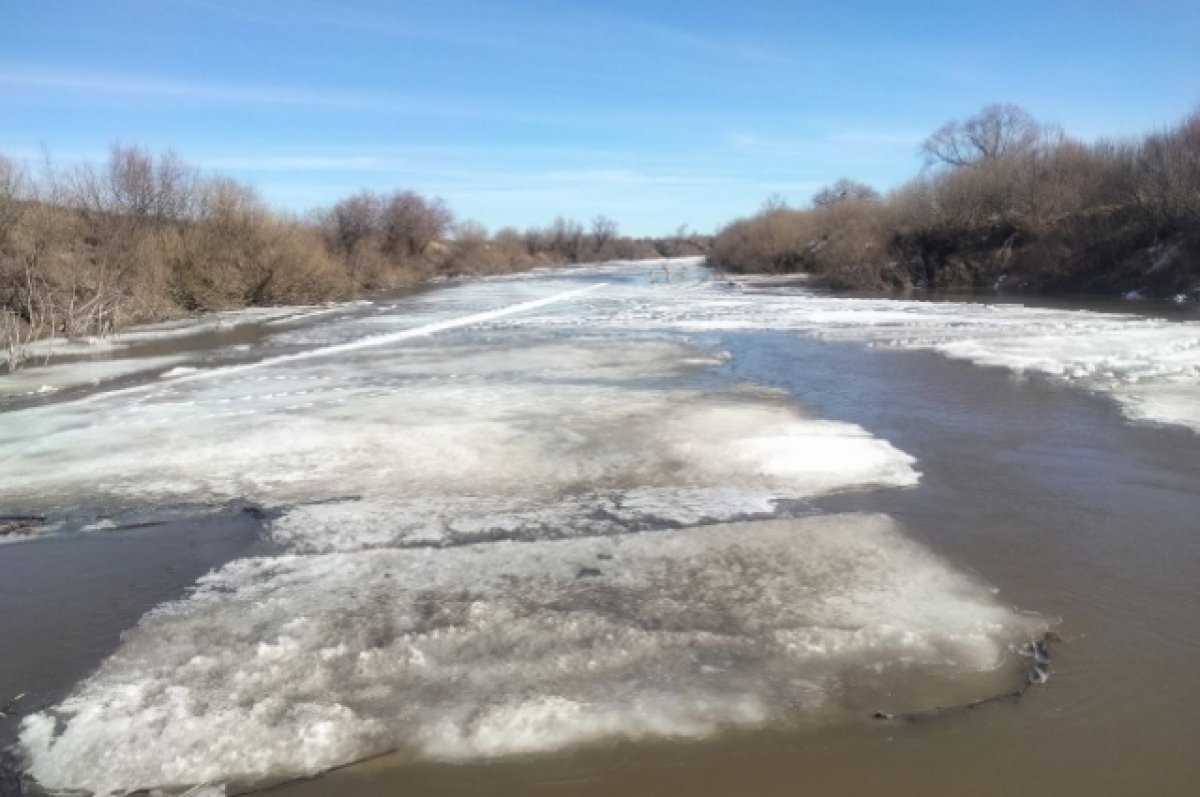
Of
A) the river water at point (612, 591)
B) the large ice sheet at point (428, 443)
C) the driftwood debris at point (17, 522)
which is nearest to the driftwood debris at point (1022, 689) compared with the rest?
the river water at point (612, 591)

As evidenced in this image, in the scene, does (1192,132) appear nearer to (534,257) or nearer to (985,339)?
(985,339)

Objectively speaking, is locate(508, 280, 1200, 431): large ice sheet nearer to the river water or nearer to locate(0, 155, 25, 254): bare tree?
the river water

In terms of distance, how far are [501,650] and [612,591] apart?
2.67 ft

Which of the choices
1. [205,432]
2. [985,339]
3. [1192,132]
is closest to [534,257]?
[1192,132]

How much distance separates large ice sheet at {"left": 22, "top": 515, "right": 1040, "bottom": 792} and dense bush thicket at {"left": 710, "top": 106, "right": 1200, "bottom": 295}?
24841mm

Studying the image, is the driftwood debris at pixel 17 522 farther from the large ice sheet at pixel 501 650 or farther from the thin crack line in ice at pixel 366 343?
the thin crack line in ice at pixel 366 343

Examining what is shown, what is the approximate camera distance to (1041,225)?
107ft

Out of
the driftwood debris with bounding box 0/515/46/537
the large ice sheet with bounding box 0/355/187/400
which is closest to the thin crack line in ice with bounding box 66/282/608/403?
the large ice sheet with bounding box 0/355/187/400

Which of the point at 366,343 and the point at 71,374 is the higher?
the point at 366,343

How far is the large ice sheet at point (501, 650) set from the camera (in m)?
3.39

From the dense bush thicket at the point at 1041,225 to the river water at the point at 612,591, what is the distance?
65.6ft

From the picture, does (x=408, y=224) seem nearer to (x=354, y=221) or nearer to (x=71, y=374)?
(x=354, y=221)

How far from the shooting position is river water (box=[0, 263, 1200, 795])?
3273 millimetres

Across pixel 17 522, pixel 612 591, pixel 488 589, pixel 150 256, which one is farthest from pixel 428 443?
pixel 150 256
